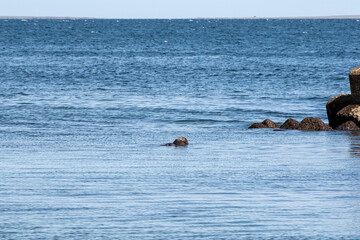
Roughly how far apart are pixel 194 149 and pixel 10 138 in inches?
197

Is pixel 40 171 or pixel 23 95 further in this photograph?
pixel 23 95

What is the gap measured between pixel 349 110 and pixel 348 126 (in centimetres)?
53

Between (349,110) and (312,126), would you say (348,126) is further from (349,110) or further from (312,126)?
(312,126)

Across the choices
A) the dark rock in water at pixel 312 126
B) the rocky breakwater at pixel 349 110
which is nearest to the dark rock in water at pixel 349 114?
the rocky breakwater at pixel 349 110

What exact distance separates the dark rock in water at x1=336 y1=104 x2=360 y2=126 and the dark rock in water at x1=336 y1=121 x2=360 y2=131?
4.7 inches

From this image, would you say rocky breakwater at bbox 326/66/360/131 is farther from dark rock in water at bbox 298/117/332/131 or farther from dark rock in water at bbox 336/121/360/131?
dark rock in water at bbox 298/117/332/131

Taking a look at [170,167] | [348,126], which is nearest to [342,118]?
[348,126]

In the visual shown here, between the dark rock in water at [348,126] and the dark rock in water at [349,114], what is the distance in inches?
4.7

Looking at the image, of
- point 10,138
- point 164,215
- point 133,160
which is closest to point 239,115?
point 10,138

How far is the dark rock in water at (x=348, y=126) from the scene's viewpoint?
1912cm

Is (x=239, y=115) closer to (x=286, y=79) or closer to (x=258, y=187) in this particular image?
(x=258, y=187)

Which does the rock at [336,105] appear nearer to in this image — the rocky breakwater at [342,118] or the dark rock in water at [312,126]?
the rocky breakwater at [342,118]

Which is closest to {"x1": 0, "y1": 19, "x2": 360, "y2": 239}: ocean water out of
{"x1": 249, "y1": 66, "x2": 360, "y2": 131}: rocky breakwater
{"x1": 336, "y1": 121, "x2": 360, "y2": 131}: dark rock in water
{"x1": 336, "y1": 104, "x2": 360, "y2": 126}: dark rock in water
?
{"x1": 336, "y1": 121, "x2": 360, "y2": 131}: dark rock in water

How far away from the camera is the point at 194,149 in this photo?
15328mm
